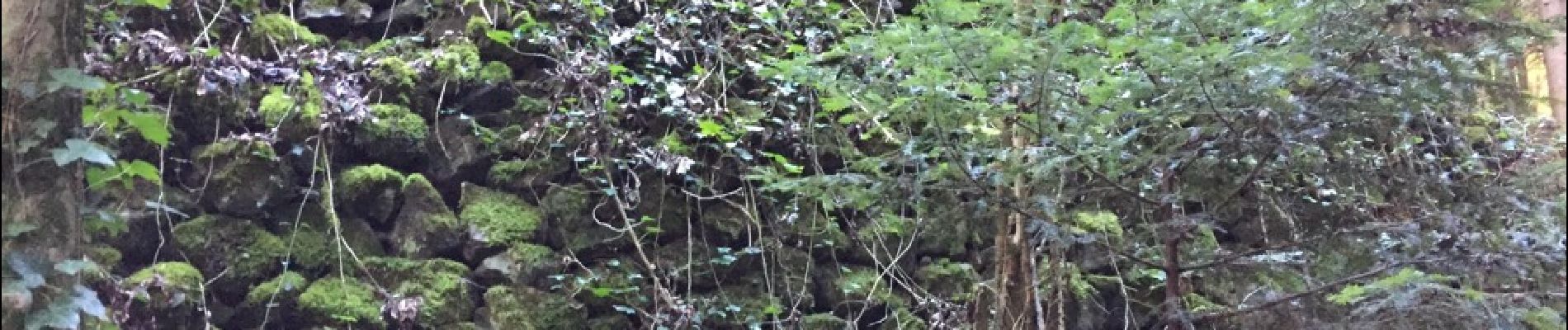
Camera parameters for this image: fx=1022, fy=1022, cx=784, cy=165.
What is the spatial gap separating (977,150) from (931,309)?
123cm

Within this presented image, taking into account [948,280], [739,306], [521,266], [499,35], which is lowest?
[948,280]

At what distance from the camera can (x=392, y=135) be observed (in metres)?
3.25

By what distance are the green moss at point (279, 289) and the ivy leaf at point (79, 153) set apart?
1403 mm

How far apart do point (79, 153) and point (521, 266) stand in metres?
1.66

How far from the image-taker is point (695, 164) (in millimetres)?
3510

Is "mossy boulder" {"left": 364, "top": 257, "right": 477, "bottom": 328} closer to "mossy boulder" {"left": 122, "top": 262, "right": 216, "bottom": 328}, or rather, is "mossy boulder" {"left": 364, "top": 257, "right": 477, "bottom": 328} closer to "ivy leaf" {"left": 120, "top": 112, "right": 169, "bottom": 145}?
"mossy boulder" {"left": 122, "top": 262, "right": 216, "bottom": 328}

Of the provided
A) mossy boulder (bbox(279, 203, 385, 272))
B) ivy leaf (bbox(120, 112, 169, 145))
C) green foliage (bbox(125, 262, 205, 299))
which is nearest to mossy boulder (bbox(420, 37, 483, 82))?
mossy boulder (bbox(279, 203, 385, 272))

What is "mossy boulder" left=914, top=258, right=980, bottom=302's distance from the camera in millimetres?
3824

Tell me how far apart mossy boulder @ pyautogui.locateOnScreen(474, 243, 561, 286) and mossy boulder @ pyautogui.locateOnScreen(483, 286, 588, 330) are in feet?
0.11

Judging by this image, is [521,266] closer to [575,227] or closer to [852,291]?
[575,227]

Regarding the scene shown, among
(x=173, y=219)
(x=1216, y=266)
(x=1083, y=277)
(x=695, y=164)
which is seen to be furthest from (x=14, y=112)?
(x=1083, y=277)

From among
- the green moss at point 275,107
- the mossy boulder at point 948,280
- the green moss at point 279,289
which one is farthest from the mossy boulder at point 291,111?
the mossy boulder at point 948,280

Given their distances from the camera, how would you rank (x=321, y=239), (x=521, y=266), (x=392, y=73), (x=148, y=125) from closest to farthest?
(x=148, y=125) < (x=321, y=239) < (x=521, y=266) < (x=392, y=73)

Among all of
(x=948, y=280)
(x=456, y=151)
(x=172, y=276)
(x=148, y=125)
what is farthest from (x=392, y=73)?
(x=948, y=280)
